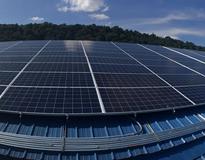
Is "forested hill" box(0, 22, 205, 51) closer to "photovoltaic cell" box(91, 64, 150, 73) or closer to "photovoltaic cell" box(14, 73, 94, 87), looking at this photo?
"photovoltaic cell" box(91, 64, 150, 73)

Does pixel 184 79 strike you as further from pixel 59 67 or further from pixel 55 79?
pixel 55 79

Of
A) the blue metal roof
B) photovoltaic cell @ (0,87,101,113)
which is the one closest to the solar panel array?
photovoltaic cell @ (0,87,101,113)

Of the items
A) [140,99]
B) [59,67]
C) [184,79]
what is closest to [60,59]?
[59,67]

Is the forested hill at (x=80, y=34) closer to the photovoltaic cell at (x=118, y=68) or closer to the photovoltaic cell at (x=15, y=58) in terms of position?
the photovoltaic cell at (x=15, y=58)

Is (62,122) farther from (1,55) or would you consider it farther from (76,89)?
(1,55)

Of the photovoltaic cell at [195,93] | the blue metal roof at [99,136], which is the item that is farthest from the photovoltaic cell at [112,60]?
the blue metal roof at [99,136]

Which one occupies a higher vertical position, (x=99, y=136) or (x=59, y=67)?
(x=59, y=67)
